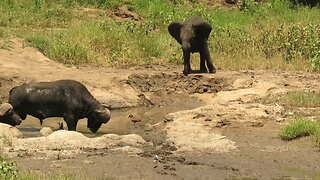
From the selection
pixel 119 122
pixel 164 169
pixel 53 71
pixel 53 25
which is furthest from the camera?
pixel 53 25

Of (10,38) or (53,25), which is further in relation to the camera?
(53,25)

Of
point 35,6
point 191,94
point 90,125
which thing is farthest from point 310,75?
point 35,6

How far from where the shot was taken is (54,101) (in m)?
11.5

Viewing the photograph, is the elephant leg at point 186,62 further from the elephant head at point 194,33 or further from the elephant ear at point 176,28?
the elephant ear at point 176,28

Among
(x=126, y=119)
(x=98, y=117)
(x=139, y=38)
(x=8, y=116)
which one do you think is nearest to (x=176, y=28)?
(x=139, y=38)

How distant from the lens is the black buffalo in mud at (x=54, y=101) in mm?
11453

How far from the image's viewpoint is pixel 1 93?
49.9 ft

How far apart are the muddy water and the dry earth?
21 mm

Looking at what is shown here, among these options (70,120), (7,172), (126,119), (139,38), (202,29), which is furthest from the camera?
(139,38)

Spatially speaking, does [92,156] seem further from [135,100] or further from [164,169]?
[135,100]

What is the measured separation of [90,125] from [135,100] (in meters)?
3.67

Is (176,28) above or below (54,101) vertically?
above

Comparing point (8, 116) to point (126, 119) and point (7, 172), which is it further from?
point (7, 172)

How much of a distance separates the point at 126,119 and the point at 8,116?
298 cm
